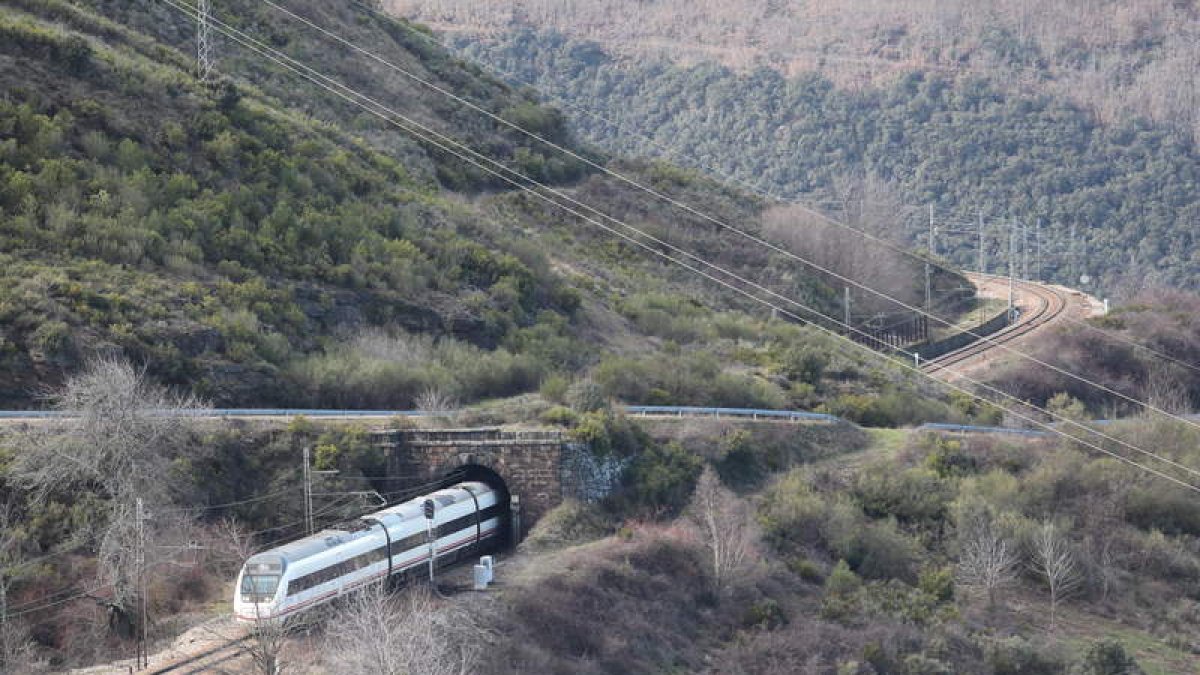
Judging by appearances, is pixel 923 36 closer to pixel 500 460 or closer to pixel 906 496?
pixel 906 496

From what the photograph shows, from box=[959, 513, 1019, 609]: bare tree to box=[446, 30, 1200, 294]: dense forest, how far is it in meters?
59.0

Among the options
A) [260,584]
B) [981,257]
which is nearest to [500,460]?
[260,584]

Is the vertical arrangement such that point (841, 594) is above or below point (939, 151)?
above

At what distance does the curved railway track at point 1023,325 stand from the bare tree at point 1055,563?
26.4 meters

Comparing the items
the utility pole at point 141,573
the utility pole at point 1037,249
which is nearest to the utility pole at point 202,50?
the utility pole at point 141,573

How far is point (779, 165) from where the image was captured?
414 feet

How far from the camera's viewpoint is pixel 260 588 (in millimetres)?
33594

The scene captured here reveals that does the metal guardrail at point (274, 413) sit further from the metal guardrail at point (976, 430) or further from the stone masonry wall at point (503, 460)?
the metal guardrail at point (976, 430)

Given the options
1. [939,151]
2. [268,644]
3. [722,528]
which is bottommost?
[939,151]

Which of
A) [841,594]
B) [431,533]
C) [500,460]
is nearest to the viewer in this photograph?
[431,533]

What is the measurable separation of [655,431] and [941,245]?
2962 inches

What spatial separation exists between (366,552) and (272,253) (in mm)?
19672

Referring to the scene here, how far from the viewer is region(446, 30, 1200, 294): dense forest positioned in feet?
378

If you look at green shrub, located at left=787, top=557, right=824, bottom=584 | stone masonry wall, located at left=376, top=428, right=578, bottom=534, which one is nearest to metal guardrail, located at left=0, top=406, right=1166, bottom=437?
stone masonry wall, located at left=376, top=428, right=578, bottom=534
